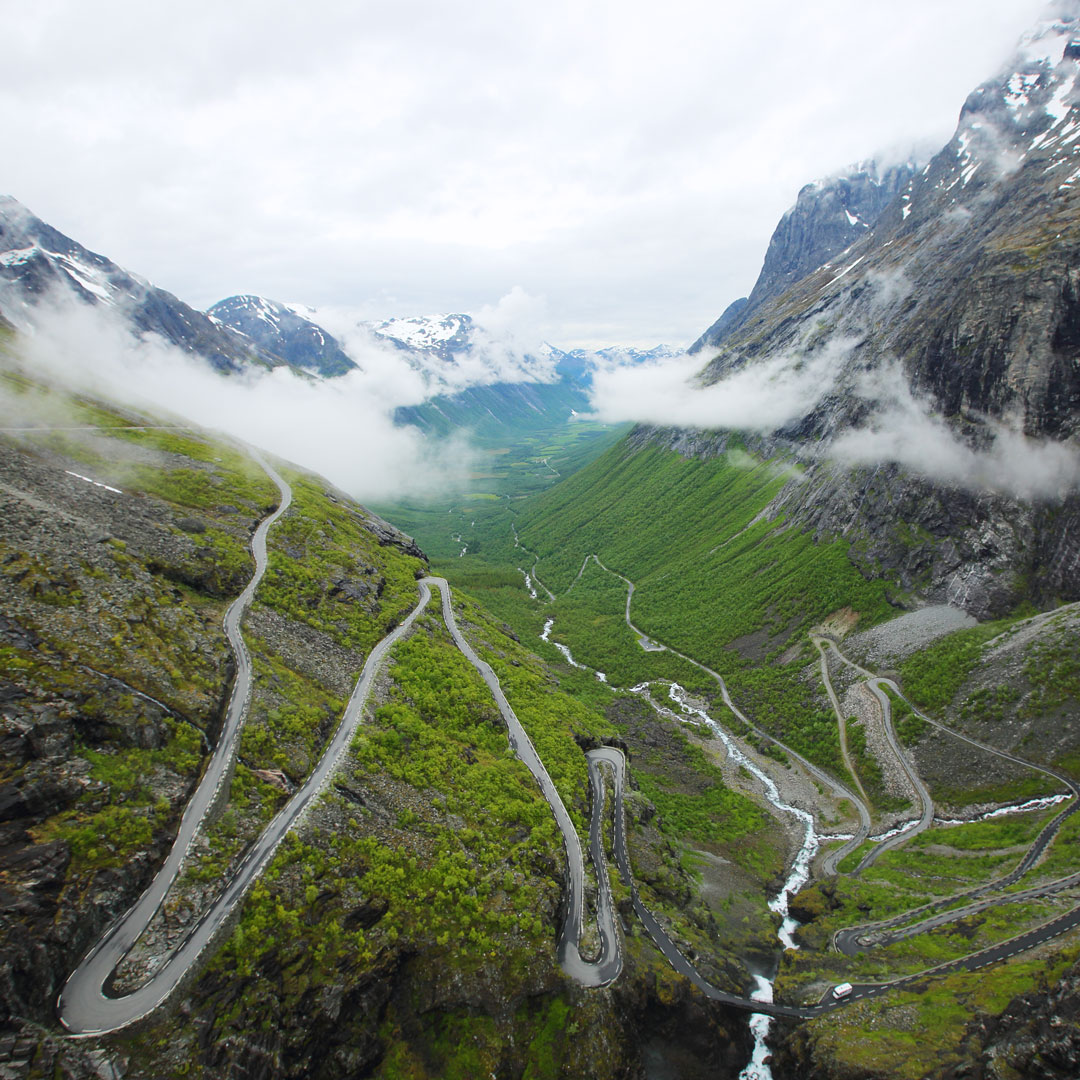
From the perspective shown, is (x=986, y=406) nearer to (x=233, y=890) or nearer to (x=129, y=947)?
(x=233, y=890)

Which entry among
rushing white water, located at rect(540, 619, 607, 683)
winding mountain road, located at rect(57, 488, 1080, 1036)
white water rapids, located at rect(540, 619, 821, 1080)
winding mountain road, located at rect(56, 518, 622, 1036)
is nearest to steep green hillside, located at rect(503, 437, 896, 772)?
rushing white water, located at rect(540, 619, 607, 683)

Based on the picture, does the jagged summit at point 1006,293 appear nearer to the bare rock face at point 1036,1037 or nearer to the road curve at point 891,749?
the road curve at point 891,749

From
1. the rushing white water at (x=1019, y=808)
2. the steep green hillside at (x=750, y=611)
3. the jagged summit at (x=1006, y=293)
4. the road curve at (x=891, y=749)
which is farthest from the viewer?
the steep green hillside at (x=750, y=611)

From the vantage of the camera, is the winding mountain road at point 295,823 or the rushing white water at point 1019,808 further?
the rushing white water at point 1019,808

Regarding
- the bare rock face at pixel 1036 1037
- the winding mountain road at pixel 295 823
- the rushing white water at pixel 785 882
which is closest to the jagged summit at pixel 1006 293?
the winding mountain road at pixel 295 823

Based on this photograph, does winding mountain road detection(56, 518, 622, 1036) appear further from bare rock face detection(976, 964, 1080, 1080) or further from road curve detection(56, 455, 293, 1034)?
bare rock face detection(976, 964, 1080, 1080)

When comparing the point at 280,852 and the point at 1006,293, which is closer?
the point at 280,852

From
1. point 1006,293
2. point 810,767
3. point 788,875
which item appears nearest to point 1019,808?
point 810,767

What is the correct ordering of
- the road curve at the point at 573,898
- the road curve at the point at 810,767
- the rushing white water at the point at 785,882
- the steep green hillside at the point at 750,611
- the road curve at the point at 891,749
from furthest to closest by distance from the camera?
the steep green hillside at the point at 750,611 → the road curve at the point at 810,767 → the road curve at the point at 891,749 → the rushing white water at the point at 785,882 → the road curve at the point at 573,898
